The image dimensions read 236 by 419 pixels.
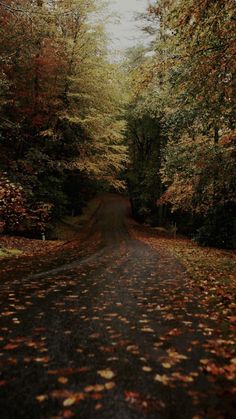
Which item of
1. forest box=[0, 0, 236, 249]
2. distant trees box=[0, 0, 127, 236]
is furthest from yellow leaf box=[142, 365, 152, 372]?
distant trees box=[0, 0, 127, 236]

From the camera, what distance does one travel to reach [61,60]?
66.5 ft

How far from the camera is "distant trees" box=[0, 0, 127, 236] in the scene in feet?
61.4

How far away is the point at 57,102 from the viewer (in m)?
20.1

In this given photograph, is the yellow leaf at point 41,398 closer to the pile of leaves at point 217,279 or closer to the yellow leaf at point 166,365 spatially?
the yellow leaf at point 166,365

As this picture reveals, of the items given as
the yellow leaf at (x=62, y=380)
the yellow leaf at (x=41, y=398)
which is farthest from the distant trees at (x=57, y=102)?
the yellow leaf at (x=41, y=398)

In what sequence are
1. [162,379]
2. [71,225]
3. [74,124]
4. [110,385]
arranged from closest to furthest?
1. [110,385]
2. [162,379]
3. [74,124]
4. [71,225]

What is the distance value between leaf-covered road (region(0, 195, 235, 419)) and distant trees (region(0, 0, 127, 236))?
1156cm

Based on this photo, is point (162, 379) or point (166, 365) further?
point (166, 365)

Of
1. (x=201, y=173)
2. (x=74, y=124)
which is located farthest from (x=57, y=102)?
(x=201, y=173)

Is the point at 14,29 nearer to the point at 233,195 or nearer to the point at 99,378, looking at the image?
the point at 233,195

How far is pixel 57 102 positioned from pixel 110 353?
1779 cm

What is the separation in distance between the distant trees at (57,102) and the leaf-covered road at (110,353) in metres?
11.6

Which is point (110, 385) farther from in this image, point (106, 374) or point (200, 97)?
point (200, 97)

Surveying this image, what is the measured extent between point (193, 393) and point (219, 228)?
609 inches
